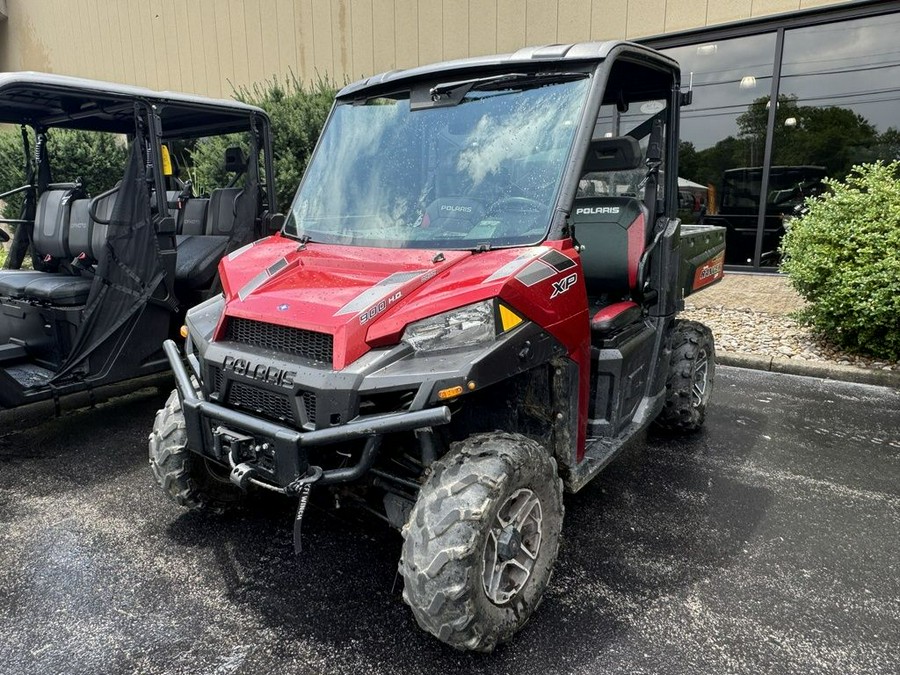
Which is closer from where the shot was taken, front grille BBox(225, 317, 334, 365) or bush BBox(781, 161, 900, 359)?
front grille BBox(225, 317, 334, 365)

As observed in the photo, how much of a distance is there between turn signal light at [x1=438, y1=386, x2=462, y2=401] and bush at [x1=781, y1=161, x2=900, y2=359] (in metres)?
5.06

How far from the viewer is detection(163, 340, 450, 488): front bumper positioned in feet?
7.18

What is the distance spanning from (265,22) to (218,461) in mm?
12727

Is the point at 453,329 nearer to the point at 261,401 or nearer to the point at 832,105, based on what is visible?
the point at 261,401

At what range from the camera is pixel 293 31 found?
1270 cm

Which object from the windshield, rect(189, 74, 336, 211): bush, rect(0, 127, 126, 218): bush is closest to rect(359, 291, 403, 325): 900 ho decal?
the windshield

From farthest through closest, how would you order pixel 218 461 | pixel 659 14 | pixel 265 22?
pixel 265 22, pixel 659 14, pixel 218 461

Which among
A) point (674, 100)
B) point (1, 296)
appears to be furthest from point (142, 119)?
point (674, 100)

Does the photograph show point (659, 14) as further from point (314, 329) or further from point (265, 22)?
point (314, 329)

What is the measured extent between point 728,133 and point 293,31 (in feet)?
27.3

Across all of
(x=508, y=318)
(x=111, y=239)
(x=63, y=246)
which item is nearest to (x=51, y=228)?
(x=63, y=246)

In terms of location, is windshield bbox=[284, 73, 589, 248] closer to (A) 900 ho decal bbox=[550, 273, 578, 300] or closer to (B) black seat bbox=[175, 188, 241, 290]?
(A) 900 ho decal bbox=[550, 273, 578, 300]

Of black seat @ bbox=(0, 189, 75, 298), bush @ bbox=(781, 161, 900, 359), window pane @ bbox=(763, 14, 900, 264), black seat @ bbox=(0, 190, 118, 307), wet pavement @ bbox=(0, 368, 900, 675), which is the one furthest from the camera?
window pane @ bbox=(763, 14, 900, 264)

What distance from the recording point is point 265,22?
13.0m
